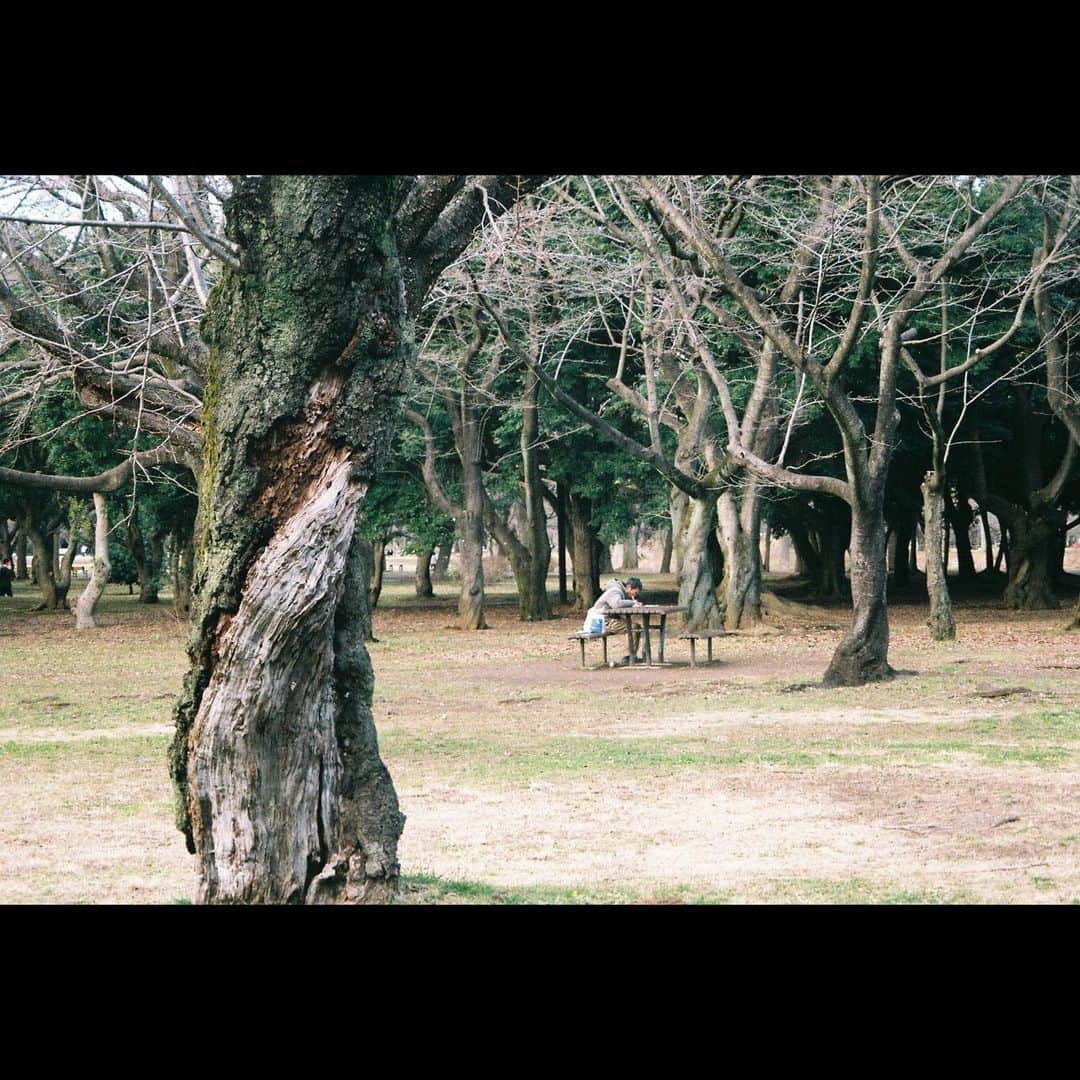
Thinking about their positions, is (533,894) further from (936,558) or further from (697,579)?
(697,579)

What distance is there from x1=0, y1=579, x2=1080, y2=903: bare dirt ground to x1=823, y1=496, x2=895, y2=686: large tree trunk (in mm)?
401

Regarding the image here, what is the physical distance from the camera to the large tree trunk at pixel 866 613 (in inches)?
622

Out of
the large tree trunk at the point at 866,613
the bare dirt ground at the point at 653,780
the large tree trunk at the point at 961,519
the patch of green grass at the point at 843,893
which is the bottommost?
the bare dirt ground at the point at 653,780

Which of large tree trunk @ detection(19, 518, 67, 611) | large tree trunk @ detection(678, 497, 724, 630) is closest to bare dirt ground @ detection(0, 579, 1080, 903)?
large tree trunk @ detection(678, 497, 724, 630)

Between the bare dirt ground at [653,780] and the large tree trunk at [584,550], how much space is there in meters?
11.1

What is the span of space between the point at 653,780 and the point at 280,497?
536cm

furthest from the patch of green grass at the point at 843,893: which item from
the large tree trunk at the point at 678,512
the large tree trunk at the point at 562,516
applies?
the large tree trunk at the point at 562,516

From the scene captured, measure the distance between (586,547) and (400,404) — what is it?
26.3 m

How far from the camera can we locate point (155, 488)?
2991 centimetres

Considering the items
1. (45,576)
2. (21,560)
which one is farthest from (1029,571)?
(21,560)

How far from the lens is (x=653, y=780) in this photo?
10.3 m

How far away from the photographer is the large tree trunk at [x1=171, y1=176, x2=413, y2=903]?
5574 mm

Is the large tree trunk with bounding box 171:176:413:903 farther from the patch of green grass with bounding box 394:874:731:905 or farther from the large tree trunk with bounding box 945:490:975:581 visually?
the large tree trunk with bounding box 945:490:975:581

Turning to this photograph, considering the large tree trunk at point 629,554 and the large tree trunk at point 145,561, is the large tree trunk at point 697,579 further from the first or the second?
the large tree trunk at point 629,554
